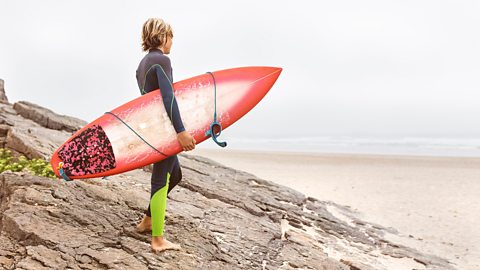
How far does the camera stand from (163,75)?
→ 406 cm

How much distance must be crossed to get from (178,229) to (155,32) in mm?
2685

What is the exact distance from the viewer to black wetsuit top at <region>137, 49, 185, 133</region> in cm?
406

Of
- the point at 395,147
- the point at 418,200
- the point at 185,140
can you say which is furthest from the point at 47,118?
the point at 395,147

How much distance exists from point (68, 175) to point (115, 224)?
916 millimetres

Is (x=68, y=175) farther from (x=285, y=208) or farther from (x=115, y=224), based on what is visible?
(x=285, y=208)

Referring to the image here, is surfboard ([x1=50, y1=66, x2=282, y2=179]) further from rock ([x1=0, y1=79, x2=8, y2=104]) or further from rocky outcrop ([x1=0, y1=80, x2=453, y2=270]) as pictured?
rock ([x1=0, y1=79, x2=8, y2=104])

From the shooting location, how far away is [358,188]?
14859mm

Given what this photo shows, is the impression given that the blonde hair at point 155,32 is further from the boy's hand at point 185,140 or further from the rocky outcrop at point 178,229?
the rocky outcrop at point 178,229

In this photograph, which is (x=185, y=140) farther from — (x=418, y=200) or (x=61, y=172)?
(x=418, y=200)

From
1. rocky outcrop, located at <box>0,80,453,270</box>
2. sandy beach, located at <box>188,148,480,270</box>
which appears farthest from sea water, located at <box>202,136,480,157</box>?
rocky outcrop, located at <box>0,80,453,270</box>

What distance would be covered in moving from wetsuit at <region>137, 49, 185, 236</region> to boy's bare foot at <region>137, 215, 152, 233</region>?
0.16m

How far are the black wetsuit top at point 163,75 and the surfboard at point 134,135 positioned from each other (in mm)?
278

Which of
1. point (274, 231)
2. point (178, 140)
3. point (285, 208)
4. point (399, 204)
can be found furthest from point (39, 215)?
point (399, 204)

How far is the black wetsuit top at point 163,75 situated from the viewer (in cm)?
406
